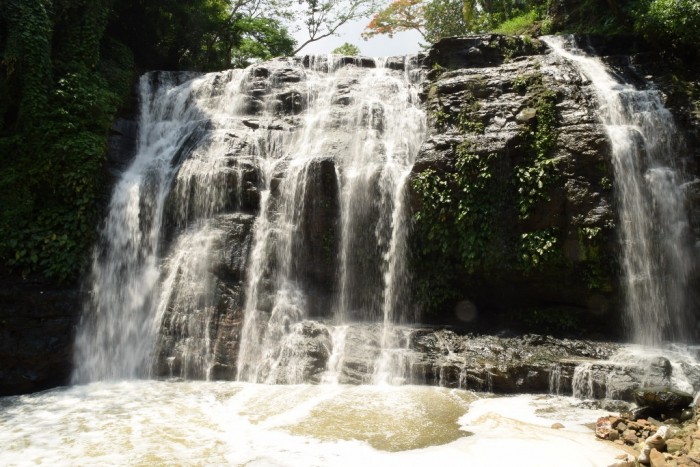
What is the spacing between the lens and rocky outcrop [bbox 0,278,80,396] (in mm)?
9023

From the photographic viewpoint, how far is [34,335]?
9.36 metres

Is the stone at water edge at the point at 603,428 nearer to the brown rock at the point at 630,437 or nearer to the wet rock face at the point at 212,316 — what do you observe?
the brown rock at the point at 630,437

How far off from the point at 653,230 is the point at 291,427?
26.9 feet

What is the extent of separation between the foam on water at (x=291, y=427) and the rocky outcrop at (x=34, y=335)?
1.57ft

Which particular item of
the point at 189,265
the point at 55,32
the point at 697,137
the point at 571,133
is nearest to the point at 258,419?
the point at 189,265

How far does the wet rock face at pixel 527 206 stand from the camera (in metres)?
9.88

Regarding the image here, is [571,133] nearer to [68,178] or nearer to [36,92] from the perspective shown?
[68,178]

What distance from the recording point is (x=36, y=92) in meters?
11.4

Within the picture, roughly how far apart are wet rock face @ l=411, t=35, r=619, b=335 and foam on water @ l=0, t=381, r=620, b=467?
288 cm

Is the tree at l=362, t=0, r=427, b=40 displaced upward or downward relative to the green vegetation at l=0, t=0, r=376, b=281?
upward

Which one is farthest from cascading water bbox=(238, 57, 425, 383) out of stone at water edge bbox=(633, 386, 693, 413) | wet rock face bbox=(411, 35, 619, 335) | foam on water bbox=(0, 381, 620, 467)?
stone at water edge bbox=(633, 386, 693, 413)

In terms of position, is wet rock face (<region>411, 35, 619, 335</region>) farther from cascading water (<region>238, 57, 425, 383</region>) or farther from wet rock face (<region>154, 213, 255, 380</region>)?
wet rock face (<region>154, 213, 255, 380</region>)

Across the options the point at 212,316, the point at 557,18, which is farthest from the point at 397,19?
the point at 212,316

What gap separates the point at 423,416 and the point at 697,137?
884 centimetres
